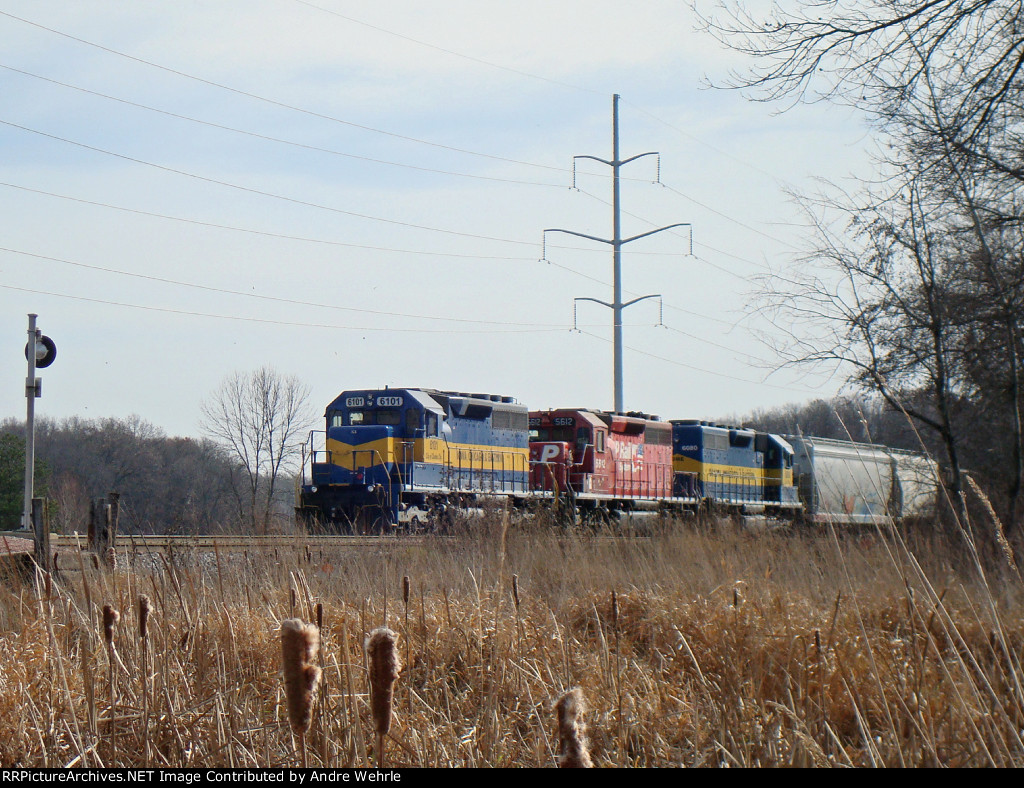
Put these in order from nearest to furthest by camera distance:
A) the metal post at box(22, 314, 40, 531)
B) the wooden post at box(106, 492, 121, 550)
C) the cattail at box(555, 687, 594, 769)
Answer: the cattail at box(555, 687, 594, 769)
the wooden post at box(106, 492, 121, 550)
the metal post at box(22, 314, 40, 531)

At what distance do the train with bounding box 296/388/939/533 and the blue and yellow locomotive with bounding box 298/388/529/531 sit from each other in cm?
3

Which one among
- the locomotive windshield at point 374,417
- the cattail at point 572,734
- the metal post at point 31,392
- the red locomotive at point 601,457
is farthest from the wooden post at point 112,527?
the red locomotive at point 601,457

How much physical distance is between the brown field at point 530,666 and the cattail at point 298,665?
65 centimetres

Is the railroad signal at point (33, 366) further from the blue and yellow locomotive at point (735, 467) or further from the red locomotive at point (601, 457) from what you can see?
the blue and yellow locomotive at point (735, 467)

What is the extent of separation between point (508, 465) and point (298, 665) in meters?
20.0

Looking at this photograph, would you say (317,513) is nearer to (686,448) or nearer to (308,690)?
(686,448)

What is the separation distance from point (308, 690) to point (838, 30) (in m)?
8.34

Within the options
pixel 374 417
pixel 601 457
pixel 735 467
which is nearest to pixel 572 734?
pixel 374 417

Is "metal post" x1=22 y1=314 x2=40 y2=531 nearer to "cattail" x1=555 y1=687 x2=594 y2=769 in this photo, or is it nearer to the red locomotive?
the red locomotive

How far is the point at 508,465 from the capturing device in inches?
838

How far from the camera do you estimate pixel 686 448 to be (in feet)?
86.5

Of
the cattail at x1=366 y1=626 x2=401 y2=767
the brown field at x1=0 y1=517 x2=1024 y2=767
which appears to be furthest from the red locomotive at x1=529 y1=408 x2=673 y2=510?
the cattail at x1=366 y1=626 x2=401 y2=767

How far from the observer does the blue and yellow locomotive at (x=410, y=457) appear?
18.8 metres

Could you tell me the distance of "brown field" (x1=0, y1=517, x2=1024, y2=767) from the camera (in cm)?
285
